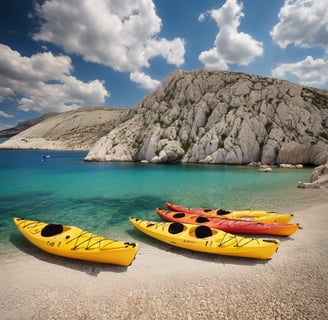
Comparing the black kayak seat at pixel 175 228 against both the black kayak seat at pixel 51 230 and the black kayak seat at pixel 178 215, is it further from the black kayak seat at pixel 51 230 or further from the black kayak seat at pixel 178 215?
the black kayak seat at pixel 51 230

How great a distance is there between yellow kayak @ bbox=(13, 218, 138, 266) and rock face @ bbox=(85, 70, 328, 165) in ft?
192

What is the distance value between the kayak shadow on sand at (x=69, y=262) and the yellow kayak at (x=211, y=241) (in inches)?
131

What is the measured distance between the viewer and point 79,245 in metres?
10.4

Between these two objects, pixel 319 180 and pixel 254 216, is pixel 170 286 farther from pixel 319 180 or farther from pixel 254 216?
pixel 319 180

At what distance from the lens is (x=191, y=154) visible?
74000 millimetres

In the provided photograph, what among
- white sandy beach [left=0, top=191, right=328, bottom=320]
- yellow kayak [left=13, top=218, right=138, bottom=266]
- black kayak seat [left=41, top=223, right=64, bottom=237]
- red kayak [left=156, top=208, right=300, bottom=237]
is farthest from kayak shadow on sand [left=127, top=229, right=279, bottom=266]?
black kayak seat [left=41, top=223, right=64, bottom=237]

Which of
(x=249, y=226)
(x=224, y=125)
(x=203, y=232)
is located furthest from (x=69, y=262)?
(x=224, y=125)

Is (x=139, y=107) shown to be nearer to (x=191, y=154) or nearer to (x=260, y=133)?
(x=191, y=154)

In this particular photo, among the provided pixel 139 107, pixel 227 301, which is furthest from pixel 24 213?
pixel 139 107

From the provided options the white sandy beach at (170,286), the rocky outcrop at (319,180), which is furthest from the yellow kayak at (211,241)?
the rocky outcrop at (319,180)

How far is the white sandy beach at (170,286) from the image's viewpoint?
6965mm

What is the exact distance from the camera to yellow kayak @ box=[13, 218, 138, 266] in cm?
965

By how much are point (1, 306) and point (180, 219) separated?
10899mm

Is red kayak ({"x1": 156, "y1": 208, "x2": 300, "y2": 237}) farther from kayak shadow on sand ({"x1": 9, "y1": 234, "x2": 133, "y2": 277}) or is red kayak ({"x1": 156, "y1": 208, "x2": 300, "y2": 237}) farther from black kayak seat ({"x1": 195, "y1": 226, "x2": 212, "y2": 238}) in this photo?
kayak shadow on sand ({"x1": 9, "y1": 234, "x2": 133, "y2": 277})
